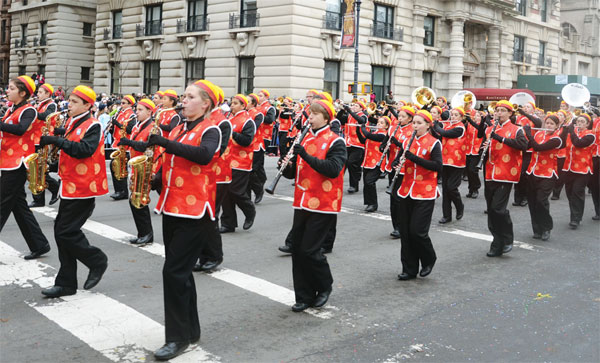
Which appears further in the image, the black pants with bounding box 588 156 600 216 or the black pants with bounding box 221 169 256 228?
the black pants with bounding box 588 156 600 216

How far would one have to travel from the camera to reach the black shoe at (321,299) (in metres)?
6.45

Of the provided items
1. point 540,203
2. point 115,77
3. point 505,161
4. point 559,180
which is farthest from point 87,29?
point 505,161

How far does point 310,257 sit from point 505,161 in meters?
4.44

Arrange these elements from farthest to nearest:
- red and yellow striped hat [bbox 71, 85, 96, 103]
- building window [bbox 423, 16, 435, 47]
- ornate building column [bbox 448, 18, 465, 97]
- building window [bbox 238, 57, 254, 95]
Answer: ornate building column [bbox 448, 18, 465, 97] → building window [bbox 423, 16, 435, 47] → building window [bbox 238, 57, 254, 95] → red and yellow striped hat [bbox 71, 85, 96, 103]

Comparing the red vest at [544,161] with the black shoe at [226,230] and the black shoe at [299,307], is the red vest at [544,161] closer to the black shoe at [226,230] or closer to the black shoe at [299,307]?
the black shoe at [226,230]

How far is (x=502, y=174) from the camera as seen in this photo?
9.34m

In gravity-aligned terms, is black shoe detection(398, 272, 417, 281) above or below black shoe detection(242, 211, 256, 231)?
below

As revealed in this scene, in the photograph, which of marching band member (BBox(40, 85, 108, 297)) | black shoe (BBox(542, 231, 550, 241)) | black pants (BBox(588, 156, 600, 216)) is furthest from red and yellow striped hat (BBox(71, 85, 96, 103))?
black pants (BBox(588, 156, 600, 216))

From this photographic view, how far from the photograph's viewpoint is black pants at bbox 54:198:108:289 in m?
6.50

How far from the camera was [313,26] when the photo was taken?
30391 millimetres

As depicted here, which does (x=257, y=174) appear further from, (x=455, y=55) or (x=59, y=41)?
→ (x=59, y=41)

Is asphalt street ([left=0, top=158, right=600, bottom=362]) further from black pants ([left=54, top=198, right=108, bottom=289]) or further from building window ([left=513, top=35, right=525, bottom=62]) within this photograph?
building window ([left=513, top=35, right=525, bottom=62])

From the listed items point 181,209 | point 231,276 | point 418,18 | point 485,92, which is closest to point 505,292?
point 231,276

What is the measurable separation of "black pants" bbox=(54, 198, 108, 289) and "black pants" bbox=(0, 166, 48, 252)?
60.1 inches
